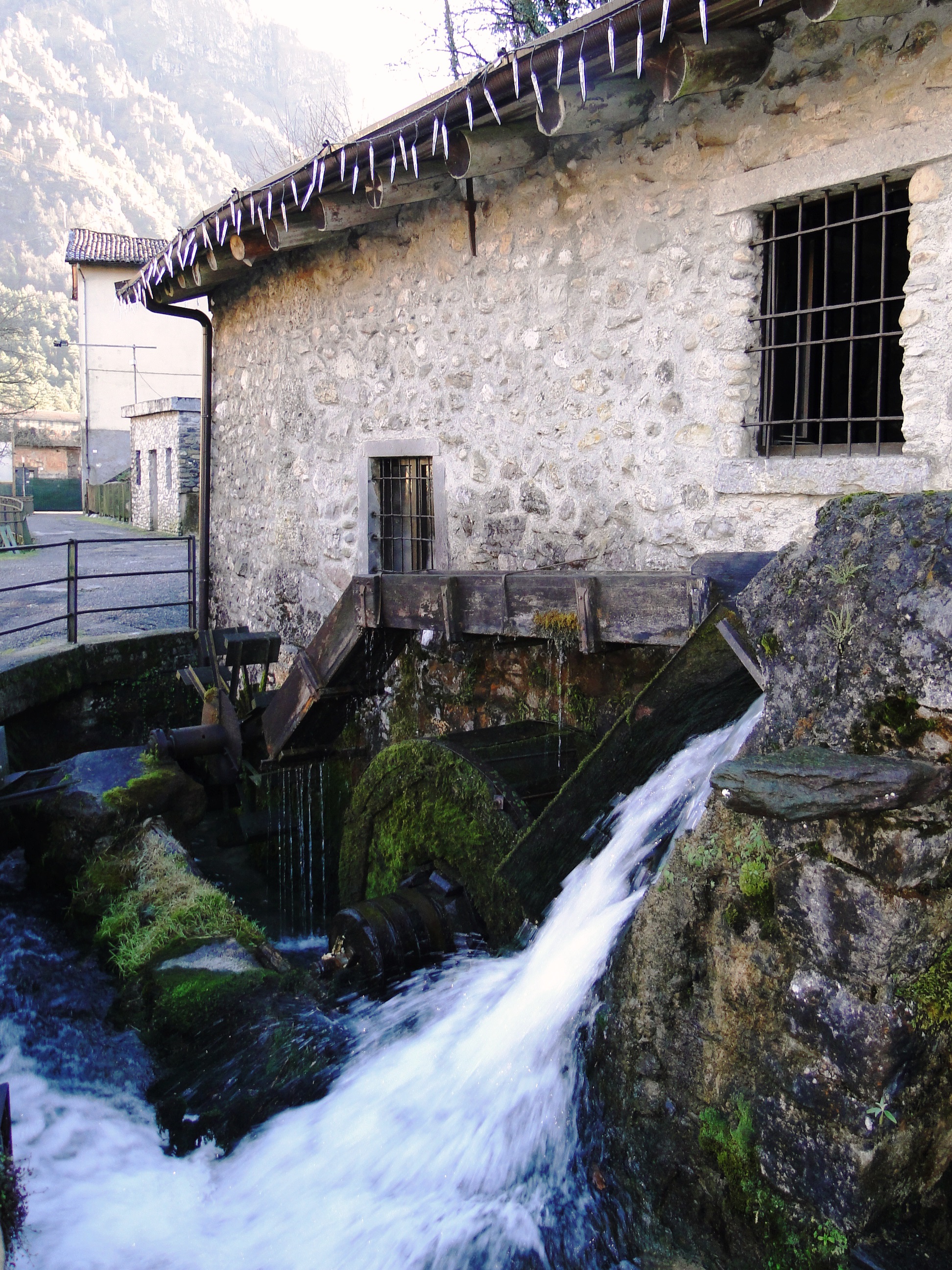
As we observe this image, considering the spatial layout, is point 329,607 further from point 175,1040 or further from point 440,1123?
point 440,1123

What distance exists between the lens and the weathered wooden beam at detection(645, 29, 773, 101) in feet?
12.7

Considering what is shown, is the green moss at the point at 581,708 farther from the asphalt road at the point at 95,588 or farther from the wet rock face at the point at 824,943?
the asphalt road at the point at 95,588

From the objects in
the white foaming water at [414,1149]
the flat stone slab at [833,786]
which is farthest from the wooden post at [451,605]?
the flat stone slab at [833,786]

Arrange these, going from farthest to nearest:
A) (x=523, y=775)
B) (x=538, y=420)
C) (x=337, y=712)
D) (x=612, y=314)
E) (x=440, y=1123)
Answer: (x=337, y=712)
(x=538, y=420)
(x=612, y=314)
(x=523, y=775)
(x=440, y=1123)

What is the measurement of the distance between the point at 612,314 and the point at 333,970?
3.44 meters

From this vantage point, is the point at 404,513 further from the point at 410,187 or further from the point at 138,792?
the point at 138,792

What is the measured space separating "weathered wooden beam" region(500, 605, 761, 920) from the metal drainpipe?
5.68m

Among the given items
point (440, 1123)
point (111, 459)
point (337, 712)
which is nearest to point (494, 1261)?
point (440, 1123)

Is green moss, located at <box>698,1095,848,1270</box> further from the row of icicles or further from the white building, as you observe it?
the white building

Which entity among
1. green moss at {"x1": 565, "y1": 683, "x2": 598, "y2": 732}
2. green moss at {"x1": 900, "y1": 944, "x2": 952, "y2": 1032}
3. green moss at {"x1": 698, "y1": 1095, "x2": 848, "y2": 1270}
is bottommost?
green moss at {"x1": 698, "y1": 1095, "x2": 848, "y2": 1270}

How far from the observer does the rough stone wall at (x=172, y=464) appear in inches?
764

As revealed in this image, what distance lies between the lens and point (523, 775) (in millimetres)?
4488

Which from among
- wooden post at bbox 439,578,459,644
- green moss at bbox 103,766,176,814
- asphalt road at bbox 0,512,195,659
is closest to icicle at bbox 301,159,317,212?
wooden post at bbox 439,578,459,644

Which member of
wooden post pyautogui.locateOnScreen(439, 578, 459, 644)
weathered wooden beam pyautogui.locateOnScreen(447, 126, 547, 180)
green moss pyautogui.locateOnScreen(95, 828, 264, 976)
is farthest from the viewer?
weathered wooden beam pyautogui.locateOnScreen(447, 126, 547, 180)
